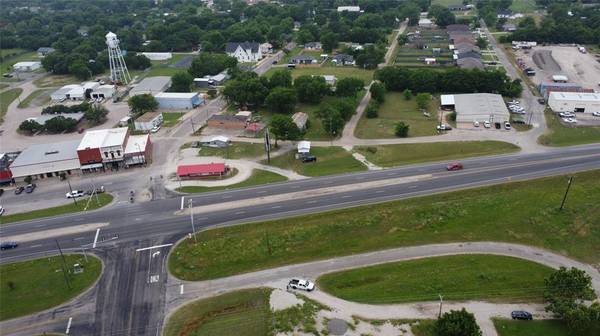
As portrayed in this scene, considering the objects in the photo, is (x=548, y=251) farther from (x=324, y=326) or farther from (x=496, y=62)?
(x=496, y=62)

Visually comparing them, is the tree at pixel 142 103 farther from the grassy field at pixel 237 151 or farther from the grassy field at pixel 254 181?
the grassy field at pixel 254 181

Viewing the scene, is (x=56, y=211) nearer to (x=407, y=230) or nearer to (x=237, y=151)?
(x=237, y=151)

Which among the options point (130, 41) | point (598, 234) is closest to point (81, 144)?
point (598, 234)

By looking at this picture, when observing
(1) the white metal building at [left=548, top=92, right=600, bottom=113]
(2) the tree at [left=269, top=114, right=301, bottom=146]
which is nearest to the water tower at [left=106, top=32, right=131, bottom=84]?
(2) the tree at [left=269, top=114, right=301, bottom=146]

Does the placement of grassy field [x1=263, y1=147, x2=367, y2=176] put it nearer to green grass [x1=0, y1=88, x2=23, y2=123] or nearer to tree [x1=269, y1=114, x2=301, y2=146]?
tree [x1=269, y1=114, x2=301, y2=146]

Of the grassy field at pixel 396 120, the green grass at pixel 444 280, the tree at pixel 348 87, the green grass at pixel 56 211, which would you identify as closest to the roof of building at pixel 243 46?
the tree at pixel 348 87

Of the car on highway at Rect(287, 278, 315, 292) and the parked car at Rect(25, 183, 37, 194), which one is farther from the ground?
the parked car at Rect(25, 183, 37, 194)
